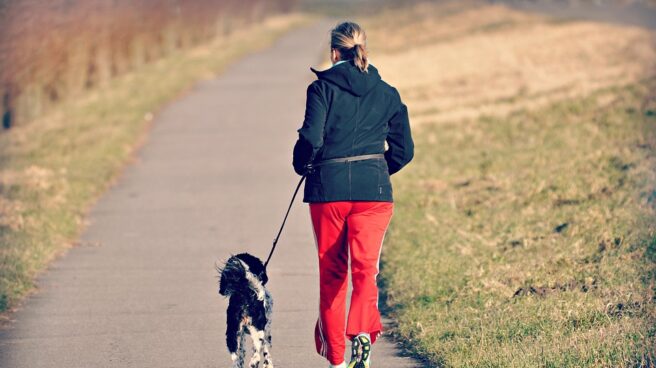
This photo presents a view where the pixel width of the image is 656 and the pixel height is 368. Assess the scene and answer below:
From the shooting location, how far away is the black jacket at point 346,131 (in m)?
6.09

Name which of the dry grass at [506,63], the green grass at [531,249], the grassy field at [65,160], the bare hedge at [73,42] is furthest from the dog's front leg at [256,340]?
the bare hedge at [73,42]

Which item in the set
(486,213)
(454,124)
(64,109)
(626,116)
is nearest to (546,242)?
(486,213)

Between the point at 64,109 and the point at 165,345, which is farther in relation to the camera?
the point at 64,109

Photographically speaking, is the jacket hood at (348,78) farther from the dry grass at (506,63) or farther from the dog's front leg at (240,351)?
the dry grass at (506,63)

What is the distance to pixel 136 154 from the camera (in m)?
16.7

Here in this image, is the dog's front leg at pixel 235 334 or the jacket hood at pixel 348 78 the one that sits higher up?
the jacket hood at pixel 348 78

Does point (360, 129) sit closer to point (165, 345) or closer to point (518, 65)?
point (165, 345)

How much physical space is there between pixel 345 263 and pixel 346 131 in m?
0.77

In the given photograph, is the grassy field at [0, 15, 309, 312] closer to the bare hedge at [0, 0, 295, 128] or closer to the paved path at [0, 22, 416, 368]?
the paved path at [0, 22, 416, 368]

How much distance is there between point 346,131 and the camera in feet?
20.3

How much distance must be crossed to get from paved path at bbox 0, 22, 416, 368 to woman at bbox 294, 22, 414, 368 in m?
0.65

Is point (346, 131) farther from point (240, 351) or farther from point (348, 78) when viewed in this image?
point (240, 351)

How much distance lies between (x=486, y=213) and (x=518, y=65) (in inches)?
751

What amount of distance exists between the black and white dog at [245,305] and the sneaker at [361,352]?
522 millimetres
